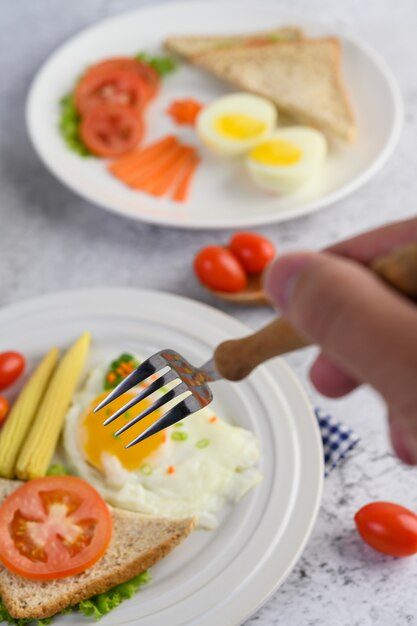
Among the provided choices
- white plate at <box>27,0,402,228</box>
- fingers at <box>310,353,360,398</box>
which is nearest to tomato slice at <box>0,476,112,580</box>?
fingers at <box>310,353,360,398</box>

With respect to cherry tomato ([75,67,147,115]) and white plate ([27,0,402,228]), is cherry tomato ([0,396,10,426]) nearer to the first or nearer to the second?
white plate ([27,0,402,228])

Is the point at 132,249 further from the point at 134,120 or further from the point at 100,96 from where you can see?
the point at 100,96

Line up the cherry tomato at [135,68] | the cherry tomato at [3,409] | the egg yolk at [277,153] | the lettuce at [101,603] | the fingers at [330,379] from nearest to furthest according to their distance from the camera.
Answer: the fingers at [330,379] < the lettuce at [101,603] < the cherry tomato at [3,409] < the egg yolk at [277,153] < the cherry tomato at [135,68]

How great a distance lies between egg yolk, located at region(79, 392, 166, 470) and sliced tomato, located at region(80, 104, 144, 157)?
5.21 feet

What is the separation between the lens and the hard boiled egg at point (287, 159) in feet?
12.0

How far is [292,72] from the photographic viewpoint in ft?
14.3

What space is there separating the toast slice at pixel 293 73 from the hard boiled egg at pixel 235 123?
13 centimetres

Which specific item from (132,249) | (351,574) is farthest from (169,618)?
(132,249)

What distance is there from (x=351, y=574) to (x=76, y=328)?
1.27 m

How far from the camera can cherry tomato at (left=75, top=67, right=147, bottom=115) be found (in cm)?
420

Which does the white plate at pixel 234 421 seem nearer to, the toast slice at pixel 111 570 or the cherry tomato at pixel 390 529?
the toast slice at pixel 111 570

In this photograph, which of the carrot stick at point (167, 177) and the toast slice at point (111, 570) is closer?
the toast slice at point (111, 570)

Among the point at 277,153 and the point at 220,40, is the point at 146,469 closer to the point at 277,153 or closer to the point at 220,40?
the point at 277,153

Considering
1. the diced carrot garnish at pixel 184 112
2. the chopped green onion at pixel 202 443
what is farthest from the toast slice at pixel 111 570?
the diced carrot garnish at pixel 184 112
